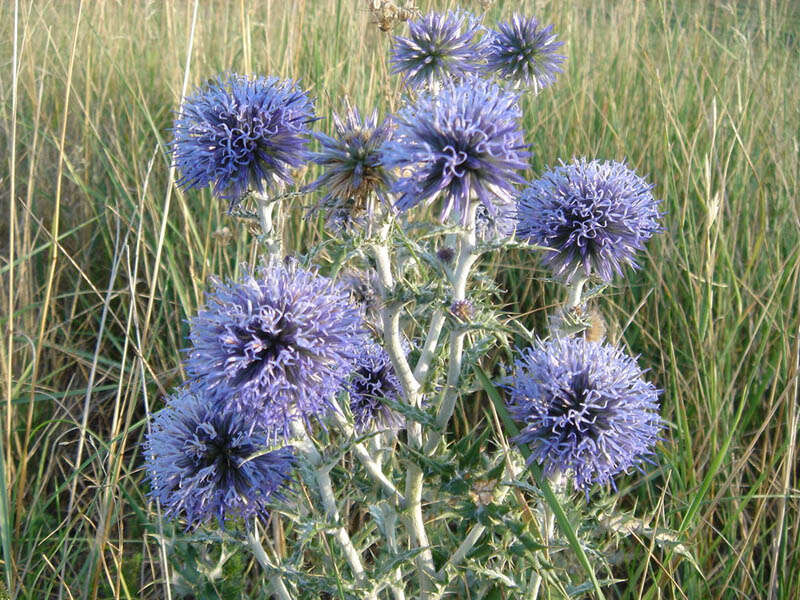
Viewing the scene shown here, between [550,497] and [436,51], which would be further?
[436,51]

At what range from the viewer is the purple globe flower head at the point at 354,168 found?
1.81m

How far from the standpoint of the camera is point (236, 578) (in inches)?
90.2

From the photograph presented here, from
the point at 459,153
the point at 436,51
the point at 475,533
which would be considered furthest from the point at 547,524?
the point at 436,51

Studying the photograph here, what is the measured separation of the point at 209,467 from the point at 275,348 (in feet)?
1.33

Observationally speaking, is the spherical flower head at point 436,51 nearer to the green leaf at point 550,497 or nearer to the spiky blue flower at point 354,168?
the spiky blue flower at point 354,168

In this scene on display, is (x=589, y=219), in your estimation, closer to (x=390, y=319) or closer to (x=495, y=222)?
(x=495, y=222)

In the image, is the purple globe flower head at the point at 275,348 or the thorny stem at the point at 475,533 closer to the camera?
the purple globe flower head at the point at 275,348

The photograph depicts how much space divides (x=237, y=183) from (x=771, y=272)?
7.48 ft

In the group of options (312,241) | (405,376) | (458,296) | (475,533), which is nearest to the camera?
(458,296)

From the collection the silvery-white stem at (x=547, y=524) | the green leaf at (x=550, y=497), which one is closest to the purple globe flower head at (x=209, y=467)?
the green leaf at (x=550, y=497)

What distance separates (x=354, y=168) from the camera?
1815 mm

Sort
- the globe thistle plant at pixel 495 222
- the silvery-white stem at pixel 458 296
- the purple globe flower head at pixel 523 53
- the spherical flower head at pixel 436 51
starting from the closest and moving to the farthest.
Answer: the silvery-white stem at pixel 458 296, the globe thistle plant at pixel 495 222, the spherical flower head at pixel 436 51, the purple globe flower head at pixel 523 53

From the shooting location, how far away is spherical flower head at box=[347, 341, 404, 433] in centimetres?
216

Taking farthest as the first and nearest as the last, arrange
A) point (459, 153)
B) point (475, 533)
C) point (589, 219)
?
point (589, 219) → point (475, 533) → point (459, 153)
